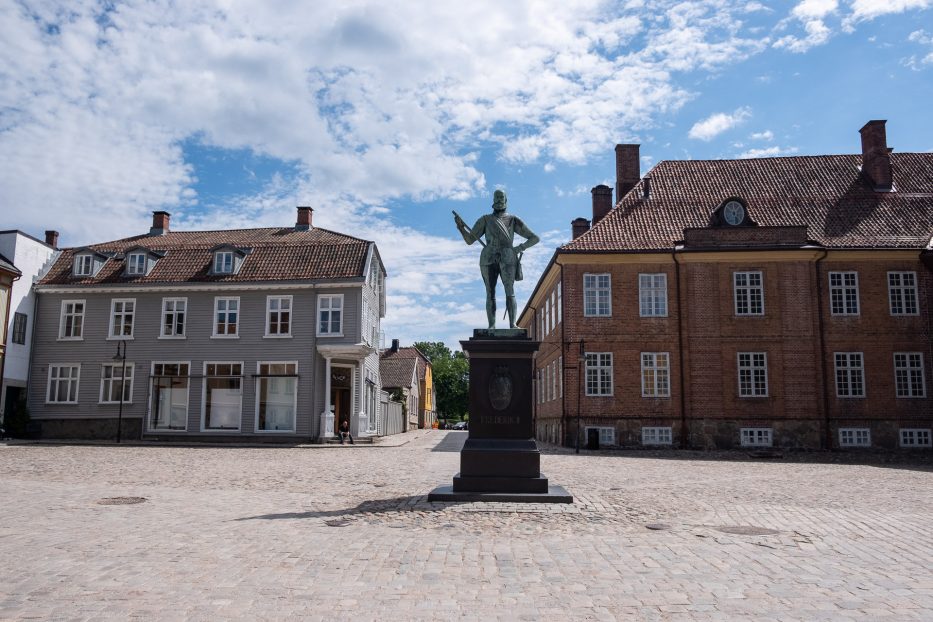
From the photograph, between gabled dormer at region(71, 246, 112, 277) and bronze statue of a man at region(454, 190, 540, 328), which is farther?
gabled dormer at region(71, 246, 112, 277)

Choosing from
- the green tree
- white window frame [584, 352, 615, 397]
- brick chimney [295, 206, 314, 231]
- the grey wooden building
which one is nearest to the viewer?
white window frame [584, 352, 615, 397]

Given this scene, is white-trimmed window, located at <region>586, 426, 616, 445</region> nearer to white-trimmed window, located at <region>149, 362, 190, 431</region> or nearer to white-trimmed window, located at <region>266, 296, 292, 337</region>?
white-trimmed window, located at <region>266, 296, 292, 337</region>

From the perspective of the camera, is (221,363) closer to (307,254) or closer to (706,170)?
(307,254)

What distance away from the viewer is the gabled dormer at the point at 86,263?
3281cm

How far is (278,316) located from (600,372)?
13.7 metres

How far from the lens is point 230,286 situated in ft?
103

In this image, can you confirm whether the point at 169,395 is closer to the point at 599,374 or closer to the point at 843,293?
the point at 599,374

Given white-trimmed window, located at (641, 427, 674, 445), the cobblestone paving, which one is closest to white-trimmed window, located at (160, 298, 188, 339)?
the cobblestone paving

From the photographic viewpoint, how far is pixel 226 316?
1245 inches

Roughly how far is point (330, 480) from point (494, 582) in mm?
9268

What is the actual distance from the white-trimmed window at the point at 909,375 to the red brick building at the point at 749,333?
41 millimetres

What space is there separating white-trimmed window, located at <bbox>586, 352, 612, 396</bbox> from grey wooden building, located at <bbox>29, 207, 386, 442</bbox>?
30.6 feet

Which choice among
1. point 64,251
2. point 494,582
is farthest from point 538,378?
point 494,582

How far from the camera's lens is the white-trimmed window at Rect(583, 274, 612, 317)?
2872cm
